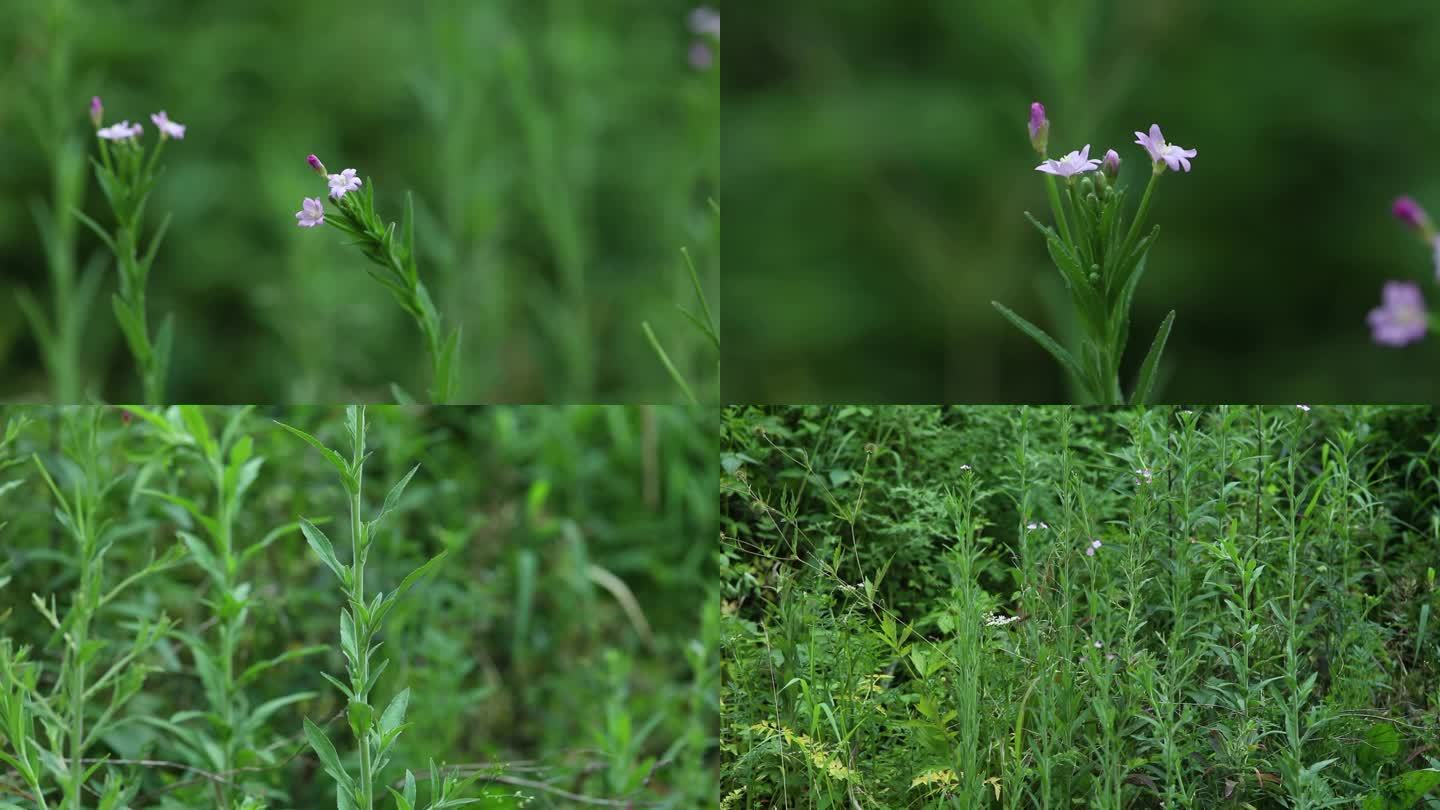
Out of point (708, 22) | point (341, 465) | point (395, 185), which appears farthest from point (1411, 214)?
point (395, 185)

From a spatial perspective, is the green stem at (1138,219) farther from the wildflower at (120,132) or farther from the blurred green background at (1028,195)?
the blurred green background at (1028,195)

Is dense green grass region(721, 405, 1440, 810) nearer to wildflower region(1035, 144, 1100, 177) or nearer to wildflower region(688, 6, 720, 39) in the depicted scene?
wildflower region(1035, 144, 1100, 177)

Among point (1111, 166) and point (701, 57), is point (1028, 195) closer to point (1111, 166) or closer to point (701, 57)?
point (701, 57)

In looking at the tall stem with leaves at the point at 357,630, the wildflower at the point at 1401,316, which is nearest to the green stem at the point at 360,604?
the tall stem with leaves at the point at 357,630

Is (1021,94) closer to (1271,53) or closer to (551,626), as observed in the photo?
(1271,53)

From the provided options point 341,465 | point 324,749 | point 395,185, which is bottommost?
point 324,749

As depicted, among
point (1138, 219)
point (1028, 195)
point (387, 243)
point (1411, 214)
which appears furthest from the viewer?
point (1028, 195)

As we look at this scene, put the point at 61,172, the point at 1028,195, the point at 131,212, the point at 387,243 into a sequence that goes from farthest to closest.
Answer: the point at 1028,195, the point at 61,172, the point at 131,212, the point at 387,243

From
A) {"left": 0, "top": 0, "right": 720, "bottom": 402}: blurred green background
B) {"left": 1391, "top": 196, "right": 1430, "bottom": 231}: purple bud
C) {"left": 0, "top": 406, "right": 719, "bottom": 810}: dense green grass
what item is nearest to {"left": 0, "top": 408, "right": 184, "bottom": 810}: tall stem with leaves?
{"left": 0, "top": 406, "right": 719, "bottom": 810}: dense green grass
